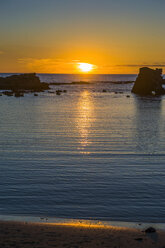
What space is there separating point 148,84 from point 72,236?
94894mm

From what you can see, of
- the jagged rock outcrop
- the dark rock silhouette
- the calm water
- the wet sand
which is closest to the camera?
the wet sand

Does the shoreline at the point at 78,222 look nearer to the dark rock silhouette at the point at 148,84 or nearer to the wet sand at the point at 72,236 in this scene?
the wet sand at the point at 72,236

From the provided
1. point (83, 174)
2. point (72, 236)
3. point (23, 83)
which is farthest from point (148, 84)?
point (72, 236)

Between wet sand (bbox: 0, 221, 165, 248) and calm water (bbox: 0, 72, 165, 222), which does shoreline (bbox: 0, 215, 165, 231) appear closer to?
wet sand (bbox: 0, 221, 165, 248)

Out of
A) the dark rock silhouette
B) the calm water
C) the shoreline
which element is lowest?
the shoreline

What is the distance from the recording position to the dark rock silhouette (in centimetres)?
9862

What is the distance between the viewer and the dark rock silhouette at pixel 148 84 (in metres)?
98.6

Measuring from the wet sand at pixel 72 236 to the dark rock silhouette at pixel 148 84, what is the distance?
9204cm

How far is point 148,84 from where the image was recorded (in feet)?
327

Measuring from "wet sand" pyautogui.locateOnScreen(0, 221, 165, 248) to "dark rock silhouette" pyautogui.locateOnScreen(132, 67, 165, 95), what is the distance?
92.0 meters

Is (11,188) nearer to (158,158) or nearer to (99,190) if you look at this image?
(99,190)

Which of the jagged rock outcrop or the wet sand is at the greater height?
the jagged rock outcrop

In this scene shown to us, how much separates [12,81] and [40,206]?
108 metres

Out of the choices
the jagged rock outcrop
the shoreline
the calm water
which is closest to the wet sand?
the shoreline
